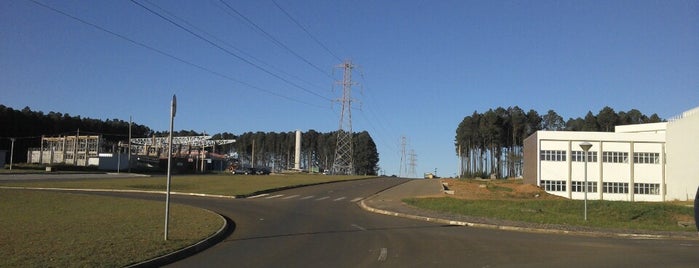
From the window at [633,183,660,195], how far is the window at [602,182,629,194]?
107 centimetres

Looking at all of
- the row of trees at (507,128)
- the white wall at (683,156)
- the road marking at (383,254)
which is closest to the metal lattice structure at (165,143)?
the row of trees at (507,128)

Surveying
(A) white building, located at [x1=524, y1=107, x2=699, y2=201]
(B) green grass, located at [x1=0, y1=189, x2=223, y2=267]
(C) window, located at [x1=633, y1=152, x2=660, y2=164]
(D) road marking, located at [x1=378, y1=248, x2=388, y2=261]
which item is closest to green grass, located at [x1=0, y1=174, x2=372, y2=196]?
(B) green grass, located at [x1=0, y1=189, x2=223, y2=267]

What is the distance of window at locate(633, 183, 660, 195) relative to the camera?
72.5m

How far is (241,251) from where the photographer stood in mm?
13102

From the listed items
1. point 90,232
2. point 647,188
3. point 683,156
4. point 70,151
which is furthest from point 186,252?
point 70,151

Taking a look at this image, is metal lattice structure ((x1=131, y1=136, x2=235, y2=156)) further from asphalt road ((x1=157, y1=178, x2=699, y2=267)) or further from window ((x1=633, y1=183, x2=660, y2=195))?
asphalt road ((x1=157, y1=178, x2=699, y2=267))

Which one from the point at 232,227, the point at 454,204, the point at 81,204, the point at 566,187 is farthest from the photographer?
the point at 566,187

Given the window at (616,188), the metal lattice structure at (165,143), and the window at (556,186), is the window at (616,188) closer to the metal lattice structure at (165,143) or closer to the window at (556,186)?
the window at (556,186)

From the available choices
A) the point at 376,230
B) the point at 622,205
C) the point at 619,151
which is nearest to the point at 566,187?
the point at 619,151

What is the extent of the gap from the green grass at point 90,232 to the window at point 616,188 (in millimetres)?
64045

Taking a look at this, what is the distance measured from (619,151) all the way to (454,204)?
51043 mm

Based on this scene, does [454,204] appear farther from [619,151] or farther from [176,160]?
[176,160]

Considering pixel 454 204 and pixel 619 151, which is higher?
pixel 619 151

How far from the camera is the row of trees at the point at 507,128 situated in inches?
5128
